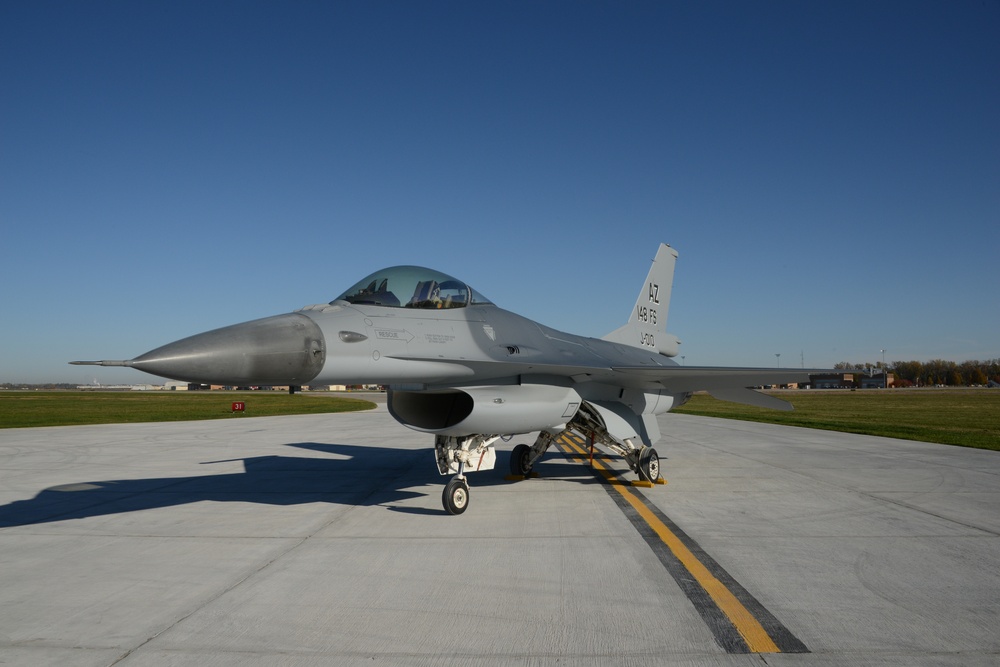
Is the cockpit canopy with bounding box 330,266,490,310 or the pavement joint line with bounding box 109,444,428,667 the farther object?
the cockpit canopy with bounding box 330,266,490,310

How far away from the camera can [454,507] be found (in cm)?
741

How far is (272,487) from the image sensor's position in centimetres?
967

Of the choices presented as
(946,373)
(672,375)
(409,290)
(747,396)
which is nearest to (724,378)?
(672,375)

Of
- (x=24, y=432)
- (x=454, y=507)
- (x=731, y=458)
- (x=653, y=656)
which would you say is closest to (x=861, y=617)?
(x=653, y=656)

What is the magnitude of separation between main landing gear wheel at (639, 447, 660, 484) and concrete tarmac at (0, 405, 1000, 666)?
381 millimetres

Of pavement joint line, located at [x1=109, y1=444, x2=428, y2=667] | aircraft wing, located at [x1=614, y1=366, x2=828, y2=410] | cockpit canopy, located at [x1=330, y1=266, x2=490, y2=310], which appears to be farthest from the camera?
aircraft wing, located at [x1=614, y1=366, x2=828, y2=410]

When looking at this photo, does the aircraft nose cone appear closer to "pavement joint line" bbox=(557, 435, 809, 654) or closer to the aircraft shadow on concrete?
the aircraft shadow on concrete

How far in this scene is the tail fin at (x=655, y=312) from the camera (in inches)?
518

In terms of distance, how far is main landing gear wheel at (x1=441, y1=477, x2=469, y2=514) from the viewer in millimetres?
7395

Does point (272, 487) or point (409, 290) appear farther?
point (272, 487)

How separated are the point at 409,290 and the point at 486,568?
3.31m

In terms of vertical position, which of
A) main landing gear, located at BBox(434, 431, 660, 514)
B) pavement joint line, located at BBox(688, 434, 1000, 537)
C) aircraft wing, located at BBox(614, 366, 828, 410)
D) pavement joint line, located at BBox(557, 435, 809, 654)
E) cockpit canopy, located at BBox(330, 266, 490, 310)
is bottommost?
pavement joint line, located at BBox(557, 435, 809, 654)

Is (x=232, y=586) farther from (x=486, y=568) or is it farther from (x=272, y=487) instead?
(x=272, y=487)

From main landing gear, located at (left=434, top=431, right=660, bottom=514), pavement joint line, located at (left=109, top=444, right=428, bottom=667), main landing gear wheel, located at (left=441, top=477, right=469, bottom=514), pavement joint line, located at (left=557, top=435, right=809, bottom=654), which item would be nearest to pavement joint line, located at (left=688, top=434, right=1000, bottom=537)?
pavement joint line, located at (left=557, top=435, right=809, bottom=654)
